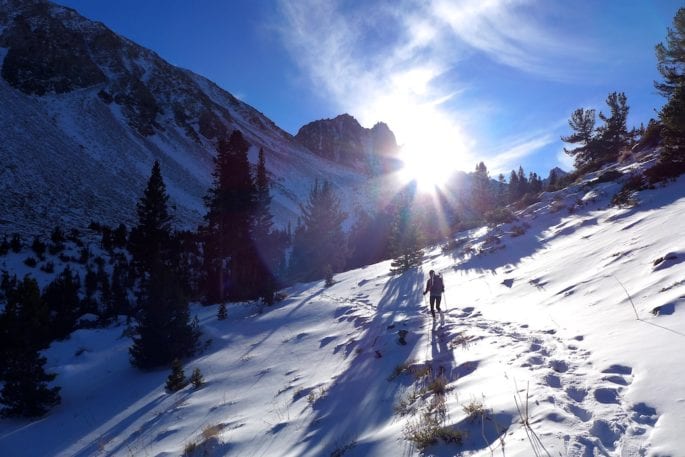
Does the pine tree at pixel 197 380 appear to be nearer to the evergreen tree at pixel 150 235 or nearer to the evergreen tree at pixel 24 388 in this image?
the evergreen tree at pixel 24 388

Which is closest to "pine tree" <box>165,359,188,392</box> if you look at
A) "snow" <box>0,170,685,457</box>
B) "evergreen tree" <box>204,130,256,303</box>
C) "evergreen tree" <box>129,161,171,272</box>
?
"snow" <box>0,170,685,457</box>

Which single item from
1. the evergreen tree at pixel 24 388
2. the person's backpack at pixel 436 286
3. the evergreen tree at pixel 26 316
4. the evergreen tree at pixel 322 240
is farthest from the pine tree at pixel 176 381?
the evergreen tree at pixel 322 240

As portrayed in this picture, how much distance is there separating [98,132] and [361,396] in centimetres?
6536

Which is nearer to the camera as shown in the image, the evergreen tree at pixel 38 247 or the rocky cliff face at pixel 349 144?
the evergreen tree at pixel 38 247

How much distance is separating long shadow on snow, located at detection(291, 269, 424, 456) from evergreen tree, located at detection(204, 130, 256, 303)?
1854 centimetres

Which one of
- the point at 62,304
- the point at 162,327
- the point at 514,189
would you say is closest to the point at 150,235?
the point at 62,304

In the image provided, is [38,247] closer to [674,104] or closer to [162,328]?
[162,328]

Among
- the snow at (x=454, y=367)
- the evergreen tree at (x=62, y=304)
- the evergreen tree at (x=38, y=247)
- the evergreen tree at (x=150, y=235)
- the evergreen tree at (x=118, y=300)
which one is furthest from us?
the evergreen tree at (x=150, y=235)

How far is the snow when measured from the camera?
435 cm

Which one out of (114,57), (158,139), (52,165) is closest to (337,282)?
(52,165)

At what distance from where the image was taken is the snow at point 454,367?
14.3 feet

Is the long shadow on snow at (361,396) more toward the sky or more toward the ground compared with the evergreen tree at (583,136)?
more toward the ground

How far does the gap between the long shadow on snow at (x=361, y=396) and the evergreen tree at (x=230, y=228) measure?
18.5 m

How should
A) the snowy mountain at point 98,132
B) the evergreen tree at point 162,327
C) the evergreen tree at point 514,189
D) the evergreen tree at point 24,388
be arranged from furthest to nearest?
the evergreen tree at point 514,189
the snowy mountain at point 98,132
the evergreen tree at point 162,327
the evergreen tree at point 24,388
